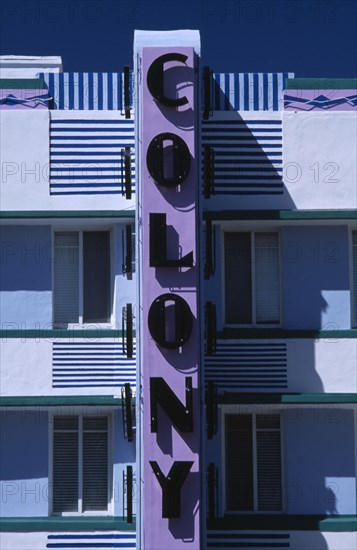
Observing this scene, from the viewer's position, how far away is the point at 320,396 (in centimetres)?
2147

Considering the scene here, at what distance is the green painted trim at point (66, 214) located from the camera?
21.9m

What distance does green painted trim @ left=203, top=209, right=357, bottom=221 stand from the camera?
21938 millimetres

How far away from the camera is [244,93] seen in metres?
22.7

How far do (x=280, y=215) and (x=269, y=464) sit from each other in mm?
4705

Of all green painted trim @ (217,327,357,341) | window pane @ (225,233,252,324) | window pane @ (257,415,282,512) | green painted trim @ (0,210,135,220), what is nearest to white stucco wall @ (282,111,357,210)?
window pane @ (225,233,252,324)

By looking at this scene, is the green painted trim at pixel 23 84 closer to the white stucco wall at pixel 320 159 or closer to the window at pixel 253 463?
the white stucco wall at pixel 320 159

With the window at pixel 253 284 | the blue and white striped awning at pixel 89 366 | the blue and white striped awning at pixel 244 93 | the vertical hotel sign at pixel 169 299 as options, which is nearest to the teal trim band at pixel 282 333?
the window at pixel 253 284

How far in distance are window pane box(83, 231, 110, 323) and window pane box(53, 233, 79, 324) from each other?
174 mm

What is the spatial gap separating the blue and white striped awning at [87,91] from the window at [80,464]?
600 centimetres

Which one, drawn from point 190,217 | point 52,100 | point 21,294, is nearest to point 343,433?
point 190,217

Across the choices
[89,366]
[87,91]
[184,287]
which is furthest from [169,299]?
[87,91]

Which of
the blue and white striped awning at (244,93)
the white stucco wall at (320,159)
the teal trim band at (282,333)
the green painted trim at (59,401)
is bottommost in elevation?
the green painted trim at (59,401)

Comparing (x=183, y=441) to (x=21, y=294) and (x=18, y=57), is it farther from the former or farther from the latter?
(x=18, y=57)

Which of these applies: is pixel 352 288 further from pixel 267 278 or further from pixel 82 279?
pixel 82 279
